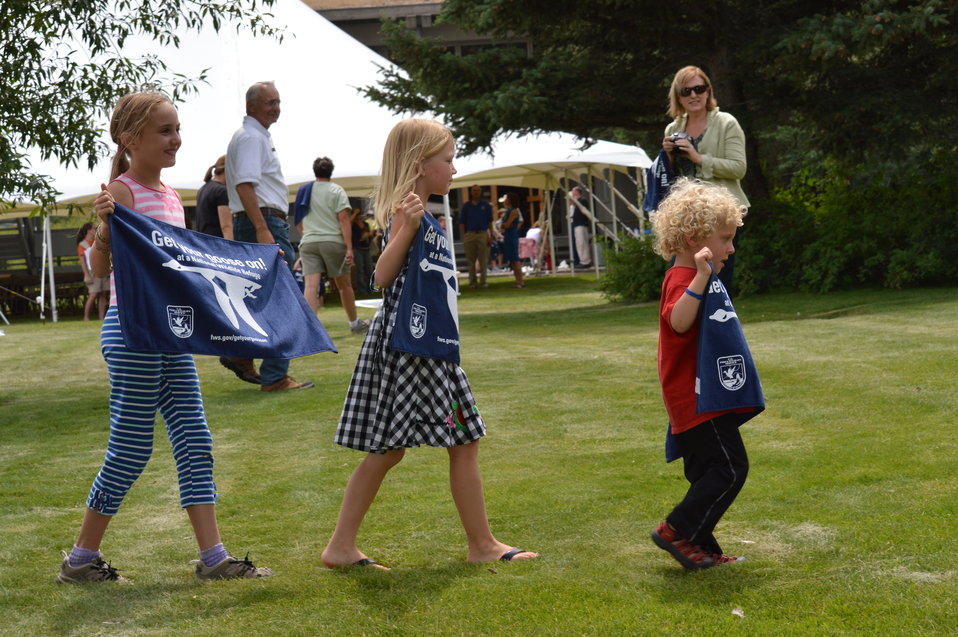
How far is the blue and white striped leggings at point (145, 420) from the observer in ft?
13.0

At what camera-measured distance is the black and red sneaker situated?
3.78m

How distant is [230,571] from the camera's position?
4004 millimetres

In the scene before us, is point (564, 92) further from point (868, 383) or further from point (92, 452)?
point (92, 452)

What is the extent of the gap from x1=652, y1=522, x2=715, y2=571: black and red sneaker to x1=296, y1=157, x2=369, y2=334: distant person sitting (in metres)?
8.44

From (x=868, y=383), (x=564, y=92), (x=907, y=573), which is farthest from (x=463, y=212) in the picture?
(x=907, y=573)

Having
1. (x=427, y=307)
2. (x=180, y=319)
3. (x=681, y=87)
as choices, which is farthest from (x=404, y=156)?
(x=681, y=87)

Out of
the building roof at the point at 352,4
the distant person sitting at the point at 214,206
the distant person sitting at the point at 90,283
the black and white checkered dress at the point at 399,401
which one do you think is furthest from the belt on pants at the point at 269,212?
the building roof at the point at 352,4

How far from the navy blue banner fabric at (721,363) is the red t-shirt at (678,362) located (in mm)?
59

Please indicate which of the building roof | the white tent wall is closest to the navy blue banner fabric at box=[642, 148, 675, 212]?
the white tent wall

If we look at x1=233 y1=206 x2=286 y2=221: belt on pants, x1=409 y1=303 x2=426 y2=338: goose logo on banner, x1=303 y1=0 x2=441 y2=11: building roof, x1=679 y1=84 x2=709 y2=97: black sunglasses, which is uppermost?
x1=303 y1=0 x2=441 y2=11: building roof

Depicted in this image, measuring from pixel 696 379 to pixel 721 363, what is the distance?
0.35 ft

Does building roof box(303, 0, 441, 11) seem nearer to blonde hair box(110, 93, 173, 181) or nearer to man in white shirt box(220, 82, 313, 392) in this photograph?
man in white shirt box(220, 82, 313, 392)

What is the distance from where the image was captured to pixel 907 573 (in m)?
3.56

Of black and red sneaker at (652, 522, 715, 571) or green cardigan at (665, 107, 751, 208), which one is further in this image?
green cardigan at (665, 107, 751, 208)
